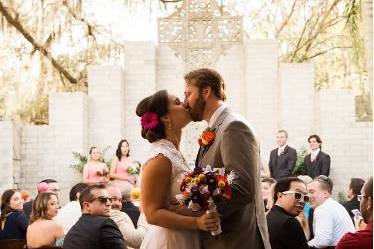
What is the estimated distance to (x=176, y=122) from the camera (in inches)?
184

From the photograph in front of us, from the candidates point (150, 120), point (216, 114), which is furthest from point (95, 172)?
point (216, 114)

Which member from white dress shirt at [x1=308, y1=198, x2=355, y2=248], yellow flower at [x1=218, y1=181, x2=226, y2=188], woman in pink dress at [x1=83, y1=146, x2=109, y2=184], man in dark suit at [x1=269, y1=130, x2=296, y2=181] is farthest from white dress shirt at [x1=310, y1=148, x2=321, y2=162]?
yellow flower at [x1=218, y1=181, x2=226, y2=188]

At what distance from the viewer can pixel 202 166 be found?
449cm

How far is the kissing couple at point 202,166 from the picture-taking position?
13.9ft

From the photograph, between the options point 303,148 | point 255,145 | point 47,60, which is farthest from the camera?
point 47,60

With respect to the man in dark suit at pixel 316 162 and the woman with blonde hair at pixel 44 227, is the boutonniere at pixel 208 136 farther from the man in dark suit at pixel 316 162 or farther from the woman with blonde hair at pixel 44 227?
the man in dark suit at pixel 316 162

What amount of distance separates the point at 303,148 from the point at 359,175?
58.2 inches

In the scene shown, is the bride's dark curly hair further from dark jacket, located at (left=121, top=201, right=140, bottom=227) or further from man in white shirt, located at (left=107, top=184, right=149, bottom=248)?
dark jacket, located at (left=121, top=201, right=140, bottom=227)

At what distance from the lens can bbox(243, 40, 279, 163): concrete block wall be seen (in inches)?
715

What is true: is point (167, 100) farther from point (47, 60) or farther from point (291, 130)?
point (47, 60)

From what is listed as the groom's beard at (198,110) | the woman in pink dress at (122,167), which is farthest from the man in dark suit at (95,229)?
the woman in pink dress at (122,167)

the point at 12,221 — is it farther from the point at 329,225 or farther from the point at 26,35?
the point at 26,35

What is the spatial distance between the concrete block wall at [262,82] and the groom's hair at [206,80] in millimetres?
13653

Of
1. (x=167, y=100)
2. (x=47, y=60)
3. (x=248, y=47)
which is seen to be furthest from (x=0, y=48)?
(x=167, y=100)
